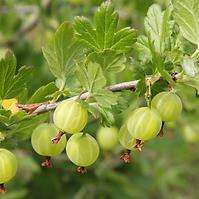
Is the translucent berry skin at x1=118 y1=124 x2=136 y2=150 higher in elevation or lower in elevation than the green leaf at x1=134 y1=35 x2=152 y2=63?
lower

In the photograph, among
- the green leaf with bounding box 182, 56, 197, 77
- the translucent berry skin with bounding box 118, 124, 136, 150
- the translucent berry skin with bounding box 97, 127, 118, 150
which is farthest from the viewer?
the translucent berry skin with bounding box 97, 127, 118, 150

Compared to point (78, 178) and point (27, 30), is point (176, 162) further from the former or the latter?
point (27, 30)

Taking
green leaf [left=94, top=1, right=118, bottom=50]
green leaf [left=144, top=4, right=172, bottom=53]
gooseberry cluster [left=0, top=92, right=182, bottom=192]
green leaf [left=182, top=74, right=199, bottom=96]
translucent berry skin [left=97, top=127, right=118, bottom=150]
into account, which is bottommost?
translucent berry skin [left=97, top=127, right=118, bottom=150]

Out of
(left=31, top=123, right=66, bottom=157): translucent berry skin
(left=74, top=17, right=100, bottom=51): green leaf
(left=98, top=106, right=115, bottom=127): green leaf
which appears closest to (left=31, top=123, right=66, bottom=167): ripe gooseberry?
(left=31, top=123, right=66, bottom=157): translucent berry skin

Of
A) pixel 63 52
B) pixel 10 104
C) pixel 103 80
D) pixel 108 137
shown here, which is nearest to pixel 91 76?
pixel 103 80

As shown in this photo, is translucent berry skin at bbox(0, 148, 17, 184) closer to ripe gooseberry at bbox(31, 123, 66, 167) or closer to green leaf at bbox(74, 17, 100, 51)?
ripe gooseberry at bbox(31, 123, 66, 167)

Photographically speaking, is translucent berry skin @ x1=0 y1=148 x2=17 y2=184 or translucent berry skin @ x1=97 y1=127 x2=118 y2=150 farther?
translucent berry skin @ x1=97 y1=127 x2=118 y2=150

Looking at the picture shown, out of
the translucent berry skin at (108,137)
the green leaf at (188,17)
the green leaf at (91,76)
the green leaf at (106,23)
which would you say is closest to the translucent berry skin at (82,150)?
the green leaf at (91,76)

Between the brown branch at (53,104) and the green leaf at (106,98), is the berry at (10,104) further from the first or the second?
the green leaf at (106,98)

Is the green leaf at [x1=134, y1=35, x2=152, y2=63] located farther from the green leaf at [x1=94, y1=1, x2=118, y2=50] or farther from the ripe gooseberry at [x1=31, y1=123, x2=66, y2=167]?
the ripe gooseberry at [x1=31, y1=123, x2=66, y2=167]

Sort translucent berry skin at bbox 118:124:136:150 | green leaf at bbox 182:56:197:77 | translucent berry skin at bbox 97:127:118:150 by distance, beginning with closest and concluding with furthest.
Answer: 1. green leaf at bbox 182:56:197:77
2. translucent berry skin at bbox 118:124:136:150
3. translucent berry skin at bbox 97:127:118:150
